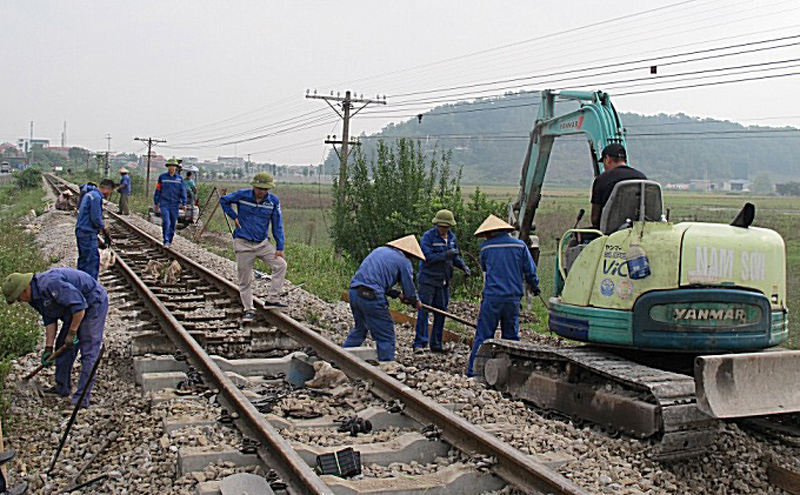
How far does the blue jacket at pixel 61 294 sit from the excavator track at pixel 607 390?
12.6 feet

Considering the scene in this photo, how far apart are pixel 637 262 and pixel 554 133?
3876mm

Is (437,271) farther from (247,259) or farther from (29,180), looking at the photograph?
(29,180)

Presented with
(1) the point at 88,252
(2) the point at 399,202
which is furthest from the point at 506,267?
(2) the point at 399,202

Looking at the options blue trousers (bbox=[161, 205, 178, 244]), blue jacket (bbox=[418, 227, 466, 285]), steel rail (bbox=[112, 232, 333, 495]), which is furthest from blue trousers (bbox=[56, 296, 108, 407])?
blue trousers (bbox=[161, 205, 178, 244])

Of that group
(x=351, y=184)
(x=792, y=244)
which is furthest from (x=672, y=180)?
(x=351, y=184)

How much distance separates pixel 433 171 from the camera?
18.0 metres

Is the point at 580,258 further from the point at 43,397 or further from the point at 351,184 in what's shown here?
the point at 351,184

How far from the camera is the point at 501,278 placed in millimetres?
8922

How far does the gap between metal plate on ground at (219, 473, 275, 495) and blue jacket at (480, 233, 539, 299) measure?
4417mm

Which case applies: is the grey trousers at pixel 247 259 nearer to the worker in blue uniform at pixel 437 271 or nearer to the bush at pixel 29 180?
the worker in blue uniform at pixel 437 271

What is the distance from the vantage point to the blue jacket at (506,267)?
351 inches

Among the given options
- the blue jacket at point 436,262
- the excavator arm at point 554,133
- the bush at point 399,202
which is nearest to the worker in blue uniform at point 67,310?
the blue jacket at point 436,262

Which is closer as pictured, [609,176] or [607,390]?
[607,390]

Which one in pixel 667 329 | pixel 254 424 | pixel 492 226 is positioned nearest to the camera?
pixel 254 424
